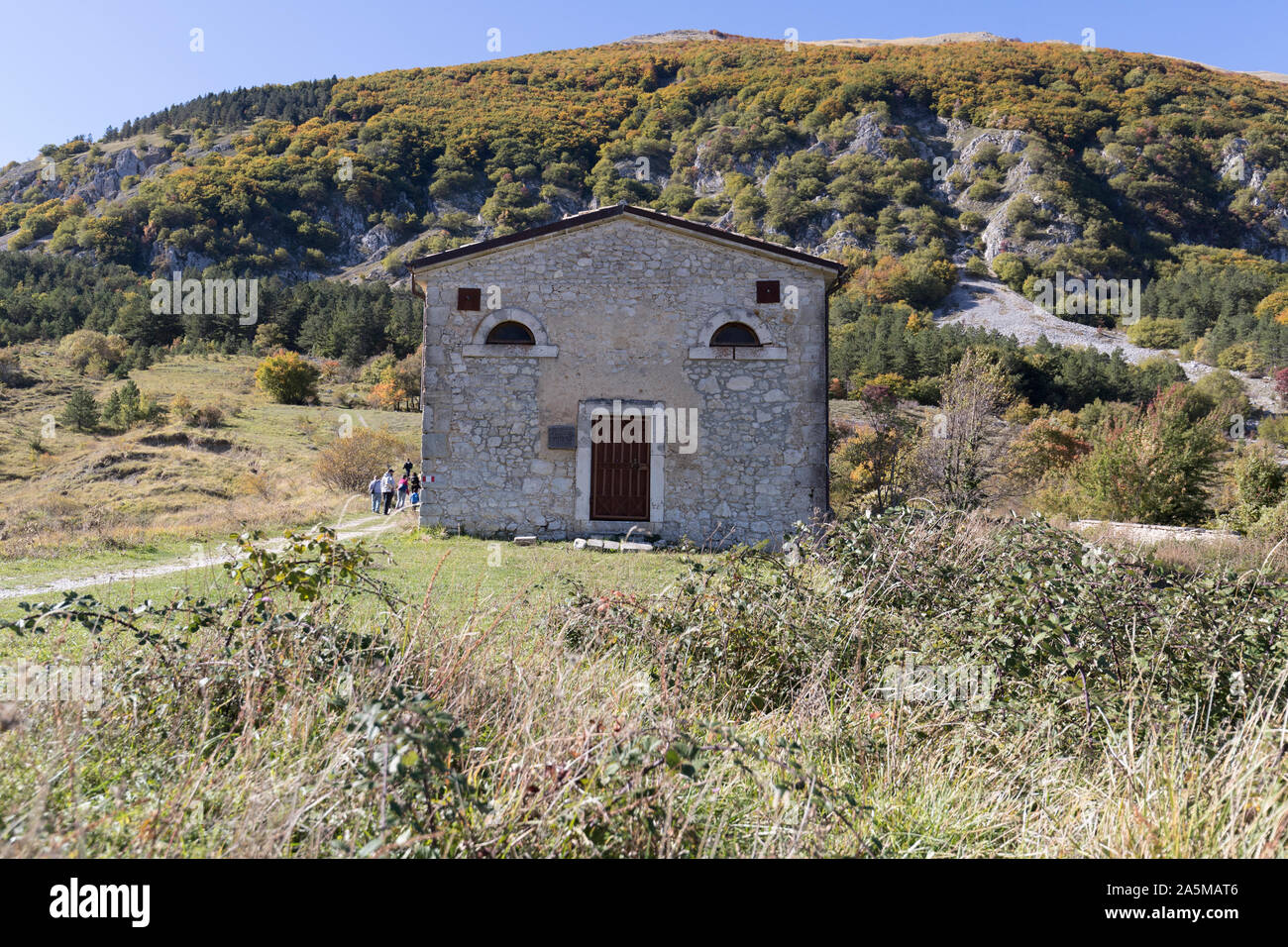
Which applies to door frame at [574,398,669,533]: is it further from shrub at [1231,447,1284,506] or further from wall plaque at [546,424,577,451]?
shrub at [1231,447,1284,506]

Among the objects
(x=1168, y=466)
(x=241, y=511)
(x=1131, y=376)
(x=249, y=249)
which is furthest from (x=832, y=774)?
(x=249, y=249)

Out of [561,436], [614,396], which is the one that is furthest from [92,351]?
[614,396]

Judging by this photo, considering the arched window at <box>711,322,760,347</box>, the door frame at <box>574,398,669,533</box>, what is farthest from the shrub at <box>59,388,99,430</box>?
the arched window at <box>711,322,760,347</box>

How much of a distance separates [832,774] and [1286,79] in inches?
5568

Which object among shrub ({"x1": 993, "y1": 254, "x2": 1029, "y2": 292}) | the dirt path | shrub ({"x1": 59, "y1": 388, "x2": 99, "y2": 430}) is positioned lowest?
the dirt path

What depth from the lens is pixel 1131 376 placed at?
4181cm

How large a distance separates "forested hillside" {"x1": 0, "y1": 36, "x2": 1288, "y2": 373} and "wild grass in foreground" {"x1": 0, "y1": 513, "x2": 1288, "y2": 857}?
47.7 meters

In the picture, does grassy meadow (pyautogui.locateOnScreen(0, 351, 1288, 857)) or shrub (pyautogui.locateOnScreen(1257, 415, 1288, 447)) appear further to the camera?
shrub (pyautogui.locateOnScreen(1257, 415, 1288, 447))

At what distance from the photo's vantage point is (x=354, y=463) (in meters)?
25.8

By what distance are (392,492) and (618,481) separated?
10.6 meters

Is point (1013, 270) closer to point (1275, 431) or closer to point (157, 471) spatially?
point (1275, 431)

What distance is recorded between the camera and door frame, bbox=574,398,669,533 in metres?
12.9

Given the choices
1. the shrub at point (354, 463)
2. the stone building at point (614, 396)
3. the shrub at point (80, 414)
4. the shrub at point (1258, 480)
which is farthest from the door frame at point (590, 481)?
the shrub at point (80, 414)

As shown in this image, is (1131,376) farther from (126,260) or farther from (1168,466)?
(126,260)
